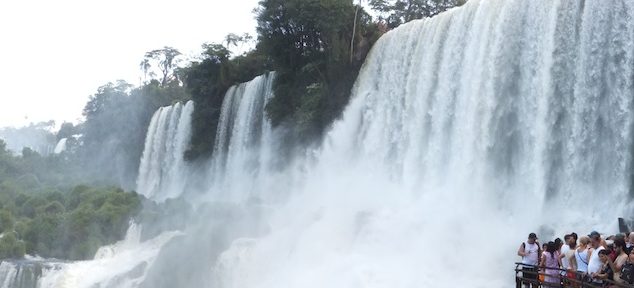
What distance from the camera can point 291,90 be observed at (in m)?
31.0

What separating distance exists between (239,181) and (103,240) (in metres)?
8.69

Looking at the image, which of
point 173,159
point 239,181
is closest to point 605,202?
point 239,181

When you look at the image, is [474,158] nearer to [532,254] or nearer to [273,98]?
[532,254]

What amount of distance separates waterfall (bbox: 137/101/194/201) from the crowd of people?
1193 inches

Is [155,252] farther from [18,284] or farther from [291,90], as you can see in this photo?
[291,90]

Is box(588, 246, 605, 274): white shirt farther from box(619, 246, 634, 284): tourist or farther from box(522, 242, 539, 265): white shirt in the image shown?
box(522, 242, 539, 265): white shirt

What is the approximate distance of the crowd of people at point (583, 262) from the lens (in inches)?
342

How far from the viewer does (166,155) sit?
1679 inches

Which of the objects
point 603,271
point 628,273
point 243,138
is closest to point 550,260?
point 603,271

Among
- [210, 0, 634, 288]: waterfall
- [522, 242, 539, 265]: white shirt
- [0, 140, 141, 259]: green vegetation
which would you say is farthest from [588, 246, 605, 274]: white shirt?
[0, 140, 141, 259]: green vegetation

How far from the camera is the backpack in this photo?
8.39 meters

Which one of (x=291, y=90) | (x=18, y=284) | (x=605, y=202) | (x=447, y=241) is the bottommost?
(x=18, y=284)

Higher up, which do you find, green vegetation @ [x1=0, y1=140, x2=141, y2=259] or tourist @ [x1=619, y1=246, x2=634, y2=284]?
tourist @ [x1=619, y1=246, x2=634, y2=284]

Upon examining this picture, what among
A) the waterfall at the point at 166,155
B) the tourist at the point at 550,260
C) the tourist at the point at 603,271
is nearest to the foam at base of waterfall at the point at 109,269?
the waterfall at the point at 166,155
